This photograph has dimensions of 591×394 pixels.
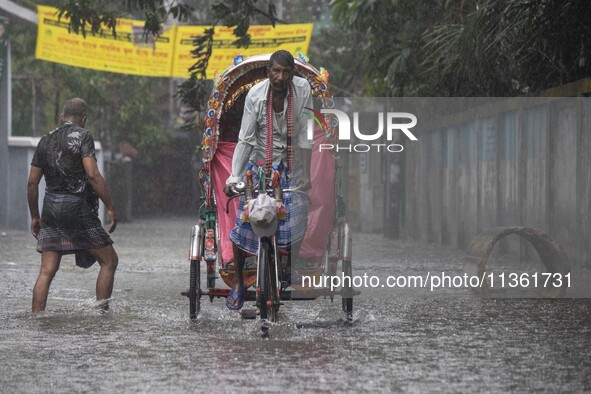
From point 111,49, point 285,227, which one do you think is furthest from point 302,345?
point 111,49

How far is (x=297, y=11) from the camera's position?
35844mm

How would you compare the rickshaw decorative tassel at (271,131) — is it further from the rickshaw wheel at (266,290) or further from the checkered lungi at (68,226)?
the checkered lungi at (68,226)

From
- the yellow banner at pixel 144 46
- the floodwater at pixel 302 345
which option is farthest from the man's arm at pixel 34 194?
the yellow banner at pixel 144 46

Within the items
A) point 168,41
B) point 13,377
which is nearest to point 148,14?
point 13,377

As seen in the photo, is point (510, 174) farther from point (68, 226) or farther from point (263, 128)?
point (263, 128)

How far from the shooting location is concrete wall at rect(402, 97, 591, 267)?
14.7m

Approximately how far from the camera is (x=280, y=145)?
30.5 ft

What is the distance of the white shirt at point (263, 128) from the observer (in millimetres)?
9141

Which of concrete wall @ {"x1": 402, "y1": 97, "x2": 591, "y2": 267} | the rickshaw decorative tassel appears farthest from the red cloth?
concrete wall @ {"x1": 402, "y1": 97, "x2": 591, "y2": 267}

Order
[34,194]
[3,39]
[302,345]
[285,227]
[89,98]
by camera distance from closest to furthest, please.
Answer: [302,345] < [285,227] < [34,194] < [3,39] < [89,98]

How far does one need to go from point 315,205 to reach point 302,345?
1.79 meters

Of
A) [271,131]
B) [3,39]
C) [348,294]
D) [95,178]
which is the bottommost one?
[348,294]

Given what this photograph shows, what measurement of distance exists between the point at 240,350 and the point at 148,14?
889 centimetres

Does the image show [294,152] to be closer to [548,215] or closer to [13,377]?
[13,377]
